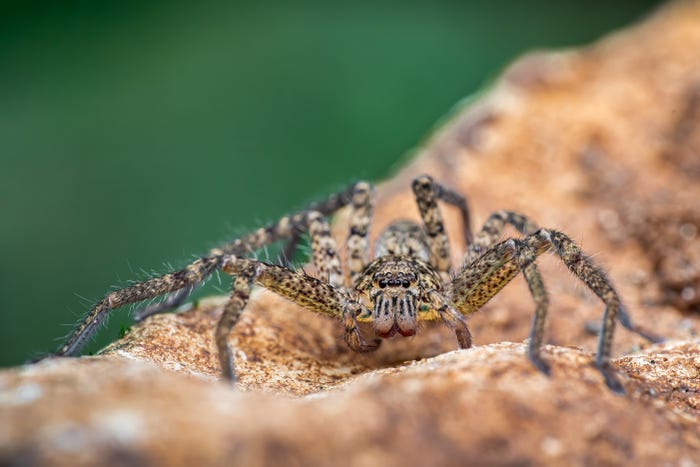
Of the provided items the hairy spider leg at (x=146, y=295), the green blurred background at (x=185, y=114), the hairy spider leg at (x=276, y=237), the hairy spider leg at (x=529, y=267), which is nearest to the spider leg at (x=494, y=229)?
the hairy spider leg at (x=529, y=267)

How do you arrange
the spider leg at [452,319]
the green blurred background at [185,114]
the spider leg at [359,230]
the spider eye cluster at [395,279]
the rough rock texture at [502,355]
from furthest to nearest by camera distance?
1. the green blurred background at [185,114]
2. the spider leg at [359,230]
3. the spider eye cluster at [395,279]
4. the spider leg at [452,319]
5. the rough rock texture at [502,355]

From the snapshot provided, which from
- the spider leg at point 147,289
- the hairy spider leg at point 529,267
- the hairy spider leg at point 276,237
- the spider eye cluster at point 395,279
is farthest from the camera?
the hairy spider leg at point 276,237

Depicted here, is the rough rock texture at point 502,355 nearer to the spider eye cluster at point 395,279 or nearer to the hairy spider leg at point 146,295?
the hairy spider leg at point 146,295

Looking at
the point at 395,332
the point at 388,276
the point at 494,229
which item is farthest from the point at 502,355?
the point at 494,229

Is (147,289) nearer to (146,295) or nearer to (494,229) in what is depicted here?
(146,295)

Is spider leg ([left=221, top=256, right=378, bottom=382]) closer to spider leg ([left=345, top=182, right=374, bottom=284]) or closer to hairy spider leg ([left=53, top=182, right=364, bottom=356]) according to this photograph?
hairy spider leg ([left=53, top=182, right=364, bottom=356])

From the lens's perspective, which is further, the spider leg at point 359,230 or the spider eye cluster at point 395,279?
the spider leg at point 359,230
